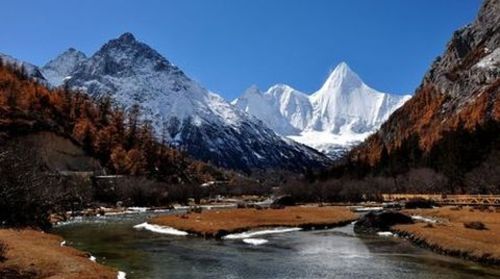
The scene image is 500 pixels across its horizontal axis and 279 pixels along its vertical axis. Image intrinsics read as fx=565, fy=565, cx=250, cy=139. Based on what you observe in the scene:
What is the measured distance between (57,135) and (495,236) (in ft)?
539

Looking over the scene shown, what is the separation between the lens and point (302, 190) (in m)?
195

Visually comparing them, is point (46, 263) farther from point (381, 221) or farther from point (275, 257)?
point (381, 221)

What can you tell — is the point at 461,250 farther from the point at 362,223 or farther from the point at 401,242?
the point at 362,223

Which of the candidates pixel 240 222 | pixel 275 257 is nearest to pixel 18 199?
pixel 240 222

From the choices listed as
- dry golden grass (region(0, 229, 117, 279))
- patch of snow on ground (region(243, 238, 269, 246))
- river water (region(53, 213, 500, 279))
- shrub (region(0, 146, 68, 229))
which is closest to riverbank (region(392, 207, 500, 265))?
river water (region(53, 213, 500, 279))

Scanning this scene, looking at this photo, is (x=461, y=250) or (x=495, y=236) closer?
(x=461, y=250)

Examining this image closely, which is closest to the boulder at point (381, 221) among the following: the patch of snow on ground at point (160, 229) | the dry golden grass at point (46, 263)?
the patch of snow on ground at point (160, 229)

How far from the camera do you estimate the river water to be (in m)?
46.3

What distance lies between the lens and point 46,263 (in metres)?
43.0

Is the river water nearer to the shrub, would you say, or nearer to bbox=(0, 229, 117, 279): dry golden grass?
bbox=(0, 229, 117, 279): dry golden grass

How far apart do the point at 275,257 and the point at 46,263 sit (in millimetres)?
22494

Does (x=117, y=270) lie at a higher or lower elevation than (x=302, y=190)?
lower

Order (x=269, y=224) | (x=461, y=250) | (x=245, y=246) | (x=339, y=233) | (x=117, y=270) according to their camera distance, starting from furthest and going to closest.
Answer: (x=269, y=224) → (x=339, y=233) → (x=245, y=246) → (x=461, y=250) → (x=117, y=270)

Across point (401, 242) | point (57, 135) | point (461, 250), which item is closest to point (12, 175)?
point (401, 242)
